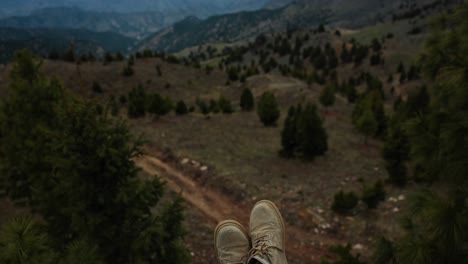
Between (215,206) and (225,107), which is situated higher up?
(225,107)

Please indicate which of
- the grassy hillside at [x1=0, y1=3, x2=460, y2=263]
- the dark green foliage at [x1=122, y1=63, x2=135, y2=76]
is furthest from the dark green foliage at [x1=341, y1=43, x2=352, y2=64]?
the dark green foliage at [x1=122, y1=63, x2=135, y2=76]

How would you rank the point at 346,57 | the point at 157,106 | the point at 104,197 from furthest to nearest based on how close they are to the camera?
the point at 346,57 < the point at 157,106 < the point at 104,197

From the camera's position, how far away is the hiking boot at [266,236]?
3.76m

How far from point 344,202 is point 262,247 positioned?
359 inches

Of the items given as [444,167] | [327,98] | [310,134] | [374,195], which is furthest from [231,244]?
[327,98]

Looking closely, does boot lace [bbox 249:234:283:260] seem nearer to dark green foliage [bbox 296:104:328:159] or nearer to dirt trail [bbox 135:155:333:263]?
dirt trail [bbox 135:155:333:263]

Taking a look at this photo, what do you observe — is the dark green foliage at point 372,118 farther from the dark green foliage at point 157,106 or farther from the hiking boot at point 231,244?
the hiking boot at point 231,244

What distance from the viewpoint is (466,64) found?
3.13m

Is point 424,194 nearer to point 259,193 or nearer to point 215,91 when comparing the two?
point 259,193

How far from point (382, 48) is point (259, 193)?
8847 cm

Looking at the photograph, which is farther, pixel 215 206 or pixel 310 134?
pixel 310 134

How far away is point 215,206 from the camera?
13.1 metres

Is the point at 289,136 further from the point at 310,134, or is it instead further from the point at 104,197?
the point at 104,197

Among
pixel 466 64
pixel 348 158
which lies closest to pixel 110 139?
pixel 466 64
